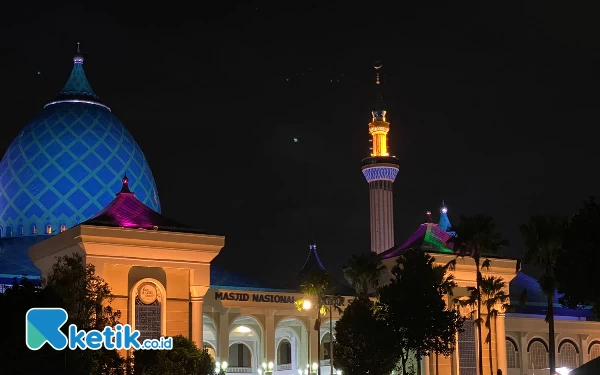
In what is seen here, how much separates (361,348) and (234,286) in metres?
16.9

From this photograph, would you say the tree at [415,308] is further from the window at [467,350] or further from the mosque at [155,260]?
the window at [467,350]

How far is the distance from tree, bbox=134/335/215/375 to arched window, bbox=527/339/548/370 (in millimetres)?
35828

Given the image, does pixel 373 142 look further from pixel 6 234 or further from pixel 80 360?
pixel 80 360

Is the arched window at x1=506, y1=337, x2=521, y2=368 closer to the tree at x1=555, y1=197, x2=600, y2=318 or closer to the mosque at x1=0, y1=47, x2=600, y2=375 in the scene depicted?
the mosque at x1=0, y1=47, x2=600, y2=375

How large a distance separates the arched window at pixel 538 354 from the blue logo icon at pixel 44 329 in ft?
146

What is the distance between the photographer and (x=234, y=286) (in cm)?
6631

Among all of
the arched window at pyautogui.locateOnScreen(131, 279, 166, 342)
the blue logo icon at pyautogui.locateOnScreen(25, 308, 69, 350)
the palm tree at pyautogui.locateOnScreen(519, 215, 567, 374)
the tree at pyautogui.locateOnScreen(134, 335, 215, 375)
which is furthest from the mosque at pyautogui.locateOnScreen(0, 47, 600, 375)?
the blue logo icon at pyautogui.locateOnScreen(25, 308, 69, 350)

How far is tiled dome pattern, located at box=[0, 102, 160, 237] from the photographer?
68.2 metres

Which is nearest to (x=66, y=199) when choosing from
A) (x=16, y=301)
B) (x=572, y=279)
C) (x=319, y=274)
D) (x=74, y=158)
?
(x=74, y=158)

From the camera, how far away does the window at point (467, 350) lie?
6028cm

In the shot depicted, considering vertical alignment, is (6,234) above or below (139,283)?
above

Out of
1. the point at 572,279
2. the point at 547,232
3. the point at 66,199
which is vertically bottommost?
the point at 572,279

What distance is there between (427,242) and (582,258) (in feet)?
81.5

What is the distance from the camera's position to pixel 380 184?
8838cm
